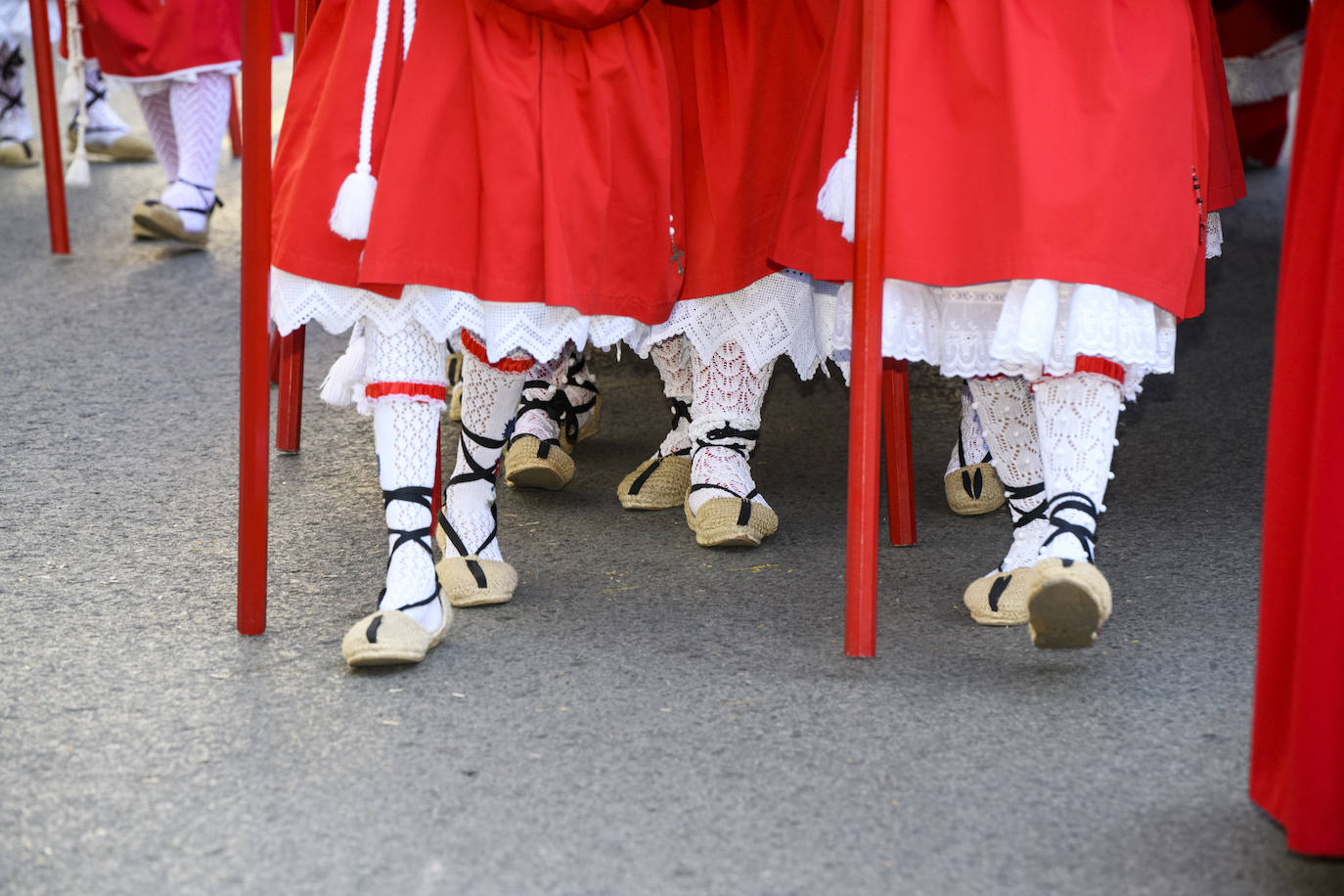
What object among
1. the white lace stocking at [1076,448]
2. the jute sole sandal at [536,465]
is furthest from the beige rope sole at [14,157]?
the white lace stocking at [1076,448]

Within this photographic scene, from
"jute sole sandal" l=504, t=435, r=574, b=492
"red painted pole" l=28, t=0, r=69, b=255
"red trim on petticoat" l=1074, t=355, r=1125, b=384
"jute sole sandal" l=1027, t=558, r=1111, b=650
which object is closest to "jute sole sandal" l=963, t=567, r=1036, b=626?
"jute sole sandal" l=1027, t=558, r=1111, b=650

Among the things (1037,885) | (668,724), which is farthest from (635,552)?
(1037,885)

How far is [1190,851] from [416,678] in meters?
0.81

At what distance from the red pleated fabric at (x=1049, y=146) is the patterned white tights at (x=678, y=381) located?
524 millimetres

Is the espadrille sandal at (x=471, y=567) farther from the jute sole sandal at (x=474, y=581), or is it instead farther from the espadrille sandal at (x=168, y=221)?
the espadrille sandal at (x=168, y=221)

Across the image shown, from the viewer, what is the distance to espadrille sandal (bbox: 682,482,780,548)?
6.42 feet

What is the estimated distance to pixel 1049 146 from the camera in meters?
1.51

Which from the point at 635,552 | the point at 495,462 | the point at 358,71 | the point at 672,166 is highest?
the point at 358,71

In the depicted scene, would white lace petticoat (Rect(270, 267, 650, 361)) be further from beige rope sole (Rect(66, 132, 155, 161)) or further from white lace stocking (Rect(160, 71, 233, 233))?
beige rope sole (Rect(66, 132, 155, 161))

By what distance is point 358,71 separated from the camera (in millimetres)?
1566

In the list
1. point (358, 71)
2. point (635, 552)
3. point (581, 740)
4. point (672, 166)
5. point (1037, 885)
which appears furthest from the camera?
point (635, 552)

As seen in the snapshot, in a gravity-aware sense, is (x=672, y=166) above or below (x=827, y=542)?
above

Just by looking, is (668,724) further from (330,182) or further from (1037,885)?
(330,182)

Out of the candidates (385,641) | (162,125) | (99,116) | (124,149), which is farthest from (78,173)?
(385,641)
